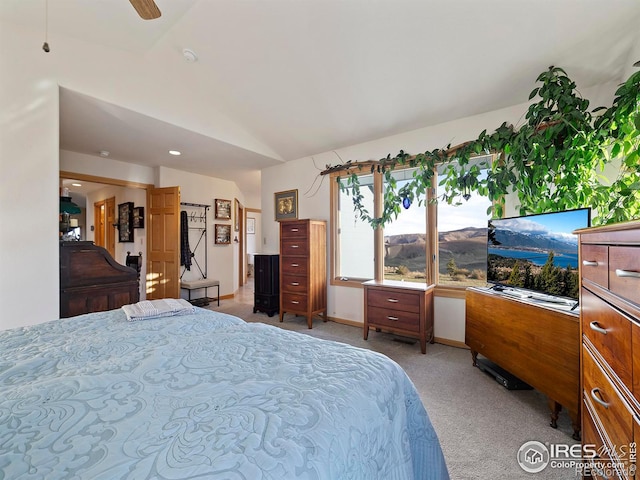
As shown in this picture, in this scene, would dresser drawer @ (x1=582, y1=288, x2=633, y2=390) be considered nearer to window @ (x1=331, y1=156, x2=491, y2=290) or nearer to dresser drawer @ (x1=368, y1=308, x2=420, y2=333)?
dresser drawer @ (x1=368, y1=308, x2=420, y2=333)

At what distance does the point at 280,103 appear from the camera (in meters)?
3.50

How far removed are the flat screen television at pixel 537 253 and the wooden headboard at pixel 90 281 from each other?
3962 millimetres

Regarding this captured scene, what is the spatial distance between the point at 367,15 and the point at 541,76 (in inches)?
60.4

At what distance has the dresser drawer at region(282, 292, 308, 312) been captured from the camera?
3990mm

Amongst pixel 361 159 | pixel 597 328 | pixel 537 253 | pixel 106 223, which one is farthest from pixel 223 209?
pixel 597 328

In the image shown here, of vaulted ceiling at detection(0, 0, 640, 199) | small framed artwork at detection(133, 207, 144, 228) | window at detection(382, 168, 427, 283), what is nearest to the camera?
vaulted ceiling at detection(0, 0, 640, 199)

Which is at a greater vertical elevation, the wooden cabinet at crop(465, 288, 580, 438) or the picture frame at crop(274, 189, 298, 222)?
the picture frame at crop(274, 189, 298, 222)

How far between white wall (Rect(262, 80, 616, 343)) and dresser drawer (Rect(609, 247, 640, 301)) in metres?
2.30

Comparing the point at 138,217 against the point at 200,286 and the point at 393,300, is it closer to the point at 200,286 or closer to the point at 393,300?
the point at 200,286

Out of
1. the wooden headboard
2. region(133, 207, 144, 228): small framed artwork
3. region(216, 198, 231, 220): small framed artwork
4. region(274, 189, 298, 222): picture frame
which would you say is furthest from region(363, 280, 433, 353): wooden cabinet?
region(133, 207, 144, 228): small framed artwork

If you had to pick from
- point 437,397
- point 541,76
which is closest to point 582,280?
point 437,397

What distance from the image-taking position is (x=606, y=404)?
37.0 inches

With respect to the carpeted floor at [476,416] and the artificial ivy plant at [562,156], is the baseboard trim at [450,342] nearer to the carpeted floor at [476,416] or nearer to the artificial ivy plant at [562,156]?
the carpeted floor at [476,416]

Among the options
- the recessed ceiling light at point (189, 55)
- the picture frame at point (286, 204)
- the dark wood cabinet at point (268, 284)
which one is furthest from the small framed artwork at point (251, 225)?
the recessed ceiling light at point (189, 55)
